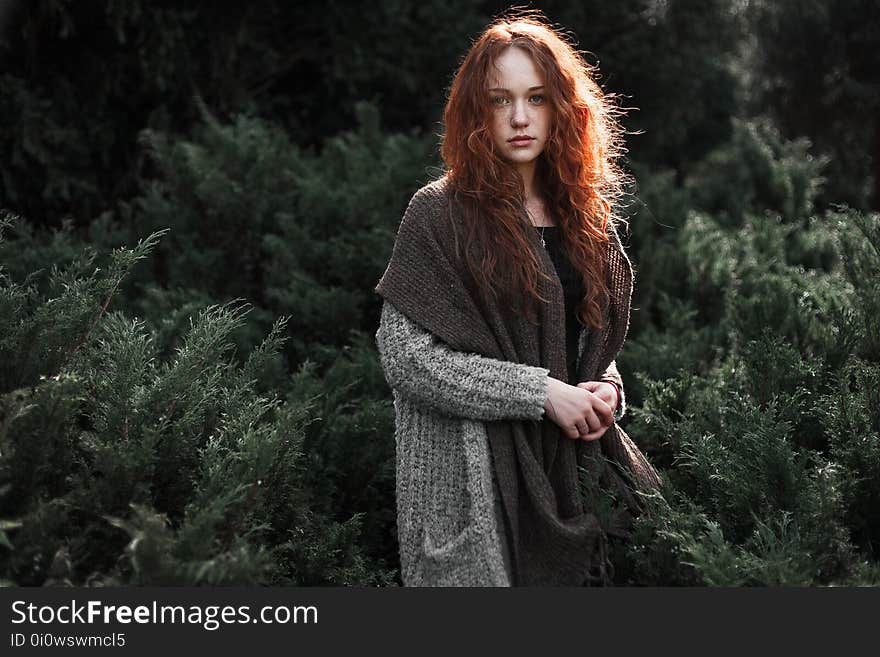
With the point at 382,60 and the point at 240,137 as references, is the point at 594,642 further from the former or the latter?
the point at 382,60

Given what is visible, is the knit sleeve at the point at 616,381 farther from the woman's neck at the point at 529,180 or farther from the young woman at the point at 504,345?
the woman's neck at the point at 529,180

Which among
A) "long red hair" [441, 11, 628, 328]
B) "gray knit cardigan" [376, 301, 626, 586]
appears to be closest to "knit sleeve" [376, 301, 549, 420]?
"gray knit cardigan" [376, 301, 626, 586]

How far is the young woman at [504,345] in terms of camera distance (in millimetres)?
2445

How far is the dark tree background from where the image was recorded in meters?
2.52

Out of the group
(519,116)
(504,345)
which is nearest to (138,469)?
(504,345)

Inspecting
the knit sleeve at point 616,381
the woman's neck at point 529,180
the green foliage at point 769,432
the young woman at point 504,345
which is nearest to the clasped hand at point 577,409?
the young woman at point 504,345

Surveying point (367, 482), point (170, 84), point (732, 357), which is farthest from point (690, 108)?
point (367, 482)

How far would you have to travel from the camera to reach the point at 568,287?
2.69 meters

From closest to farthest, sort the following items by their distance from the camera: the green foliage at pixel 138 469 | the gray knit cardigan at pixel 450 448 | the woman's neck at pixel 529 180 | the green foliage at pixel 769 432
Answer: the green foliage at pixel 138 469, the gray knit cardigan at pixel 450 448, the green foliage at pixel 769 432, the woman's neck at pixel 529 180

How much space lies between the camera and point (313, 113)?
25.0 feet

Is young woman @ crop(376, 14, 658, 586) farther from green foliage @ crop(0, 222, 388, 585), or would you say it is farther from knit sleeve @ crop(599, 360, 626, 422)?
green foliage @ crop(0, 222, 388, 585)

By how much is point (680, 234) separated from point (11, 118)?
3.93m

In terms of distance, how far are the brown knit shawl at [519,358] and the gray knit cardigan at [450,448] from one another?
0.15ft

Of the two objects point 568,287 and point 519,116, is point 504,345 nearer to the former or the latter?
point 568,287
